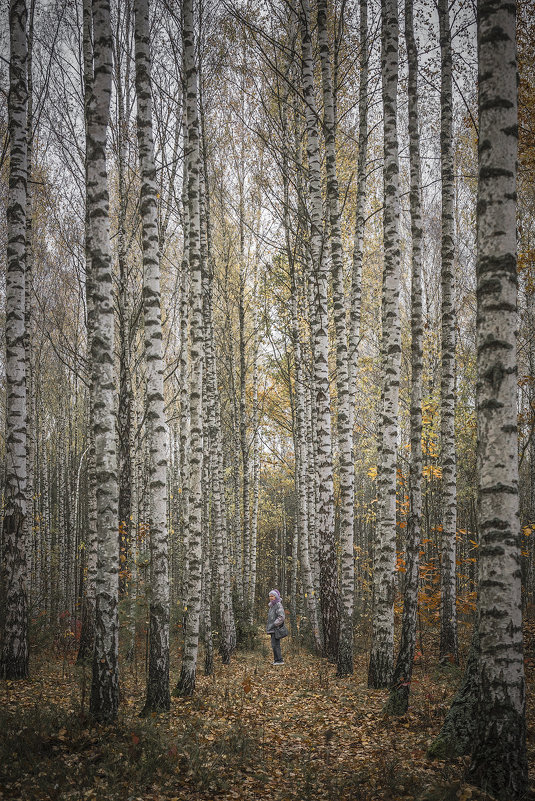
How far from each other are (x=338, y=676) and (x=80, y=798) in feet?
18.8

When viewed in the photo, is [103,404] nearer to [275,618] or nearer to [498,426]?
[498,426]

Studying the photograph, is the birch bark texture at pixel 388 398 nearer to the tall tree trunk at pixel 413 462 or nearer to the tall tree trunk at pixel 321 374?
the tall tree trunk at pixel 413 462

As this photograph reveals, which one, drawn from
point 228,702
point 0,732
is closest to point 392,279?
point 228,702

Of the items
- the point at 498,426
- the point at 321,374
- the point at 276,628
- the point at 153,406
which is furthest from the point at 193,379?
the point at 276,628

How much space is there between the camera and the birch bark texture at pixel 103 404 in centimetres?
540

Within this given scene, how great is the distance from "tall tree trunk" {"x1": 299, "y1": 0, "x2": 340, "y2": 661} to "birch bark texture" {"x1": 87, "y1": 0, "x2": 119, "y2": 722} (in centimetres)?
345

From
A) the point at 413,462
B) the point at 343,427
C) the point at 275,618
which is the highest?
the point at 343,427

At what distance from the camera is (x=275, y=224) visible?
49.9ft

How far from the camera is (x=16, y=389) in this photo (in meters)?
7.40

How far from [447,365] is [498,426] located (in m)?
6.29

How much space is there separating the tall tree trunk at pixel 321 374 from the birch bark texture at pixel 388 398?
1.33 metres

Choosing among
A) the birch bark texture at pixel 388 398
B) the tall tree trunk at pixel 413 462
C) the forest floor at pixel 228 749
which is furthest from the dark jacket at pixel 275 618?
the tall tree trunk at pixel 413 462

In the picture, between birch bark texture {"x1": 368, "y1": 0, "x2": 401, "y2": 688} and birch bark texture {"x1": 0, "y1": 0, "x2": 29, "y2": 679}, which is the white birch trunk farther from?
birch bark texture {"x1": 0, "y1": 0, "x2": 29, "y2": 679}

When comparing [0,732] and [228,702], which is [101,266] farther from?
[228,702]
